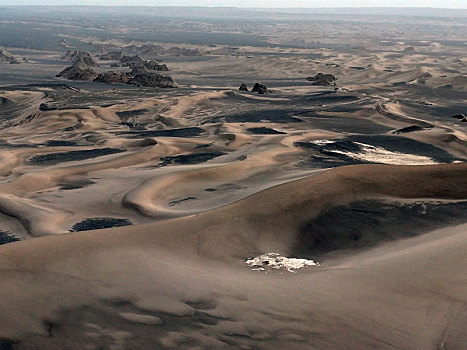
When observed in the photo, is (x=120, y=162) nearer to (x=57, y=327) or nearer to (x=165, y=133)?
(x=165, y=133)

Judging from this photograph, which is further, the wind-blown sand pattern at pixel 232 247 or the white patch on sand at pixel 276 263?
the white patch on sand at pixel 276 263

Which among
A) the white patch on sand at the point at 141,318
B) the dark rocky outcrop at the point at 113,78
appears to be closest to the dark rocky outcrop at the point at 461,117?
the white patch on sand at the point at 141,318

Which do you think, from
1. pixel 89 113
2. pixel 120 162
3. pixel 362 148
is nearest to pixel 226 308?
pixel 120 162

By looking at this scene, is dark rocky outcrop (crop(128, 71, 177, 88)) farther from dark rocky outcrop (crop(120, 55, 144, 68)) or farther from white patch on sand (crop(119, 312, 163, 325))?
white patch on sand (crop(119, 312, 163, 325))

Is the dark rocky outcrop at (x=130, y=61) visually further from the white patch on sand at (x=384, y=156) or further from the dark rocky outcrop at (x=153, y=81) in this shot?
the white patch on sand at (x=384, y=156)

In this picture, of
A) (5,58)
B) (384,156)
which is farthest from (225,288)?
(5,58)

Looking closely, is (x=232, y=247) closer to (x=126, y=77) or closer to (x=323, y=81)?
(x=126, y=77)
